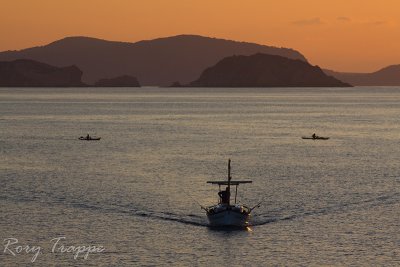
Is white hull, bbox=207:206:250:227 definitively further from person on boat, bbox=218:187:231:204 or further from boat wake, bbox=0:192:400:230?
person on boat, bbox=218:187:231:204

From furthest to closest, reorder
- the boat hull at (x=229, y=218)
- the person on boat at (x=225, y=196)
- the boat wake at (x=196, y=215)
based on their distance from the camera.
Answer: the boat wake at (x=196, y=215), the person on boat at (x=225, y=196), the boat hull at (x=229, y=218)

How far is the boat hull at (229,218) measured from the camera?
81.9 m

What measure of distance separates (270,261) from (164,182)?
150ft

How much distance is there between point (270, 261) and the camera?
70.8 m

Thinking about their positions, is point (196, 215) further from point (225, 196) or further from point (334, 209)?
point (334, 209)

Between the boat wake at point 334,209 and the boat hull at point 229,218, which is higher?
the boat hull at point 229,218

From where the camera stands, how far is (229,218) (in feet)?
269

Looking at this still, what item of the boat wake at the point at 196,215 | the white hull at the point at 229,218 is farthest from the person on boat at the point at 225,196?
the boat wake at the point at 196,215

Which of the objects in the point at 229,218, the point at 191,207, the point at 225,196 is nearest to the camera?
the point at 229,218

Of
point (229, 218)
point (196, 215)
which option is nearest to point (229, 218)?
point (229, 218)

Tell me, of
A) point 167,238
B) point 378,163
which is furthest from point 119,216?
point 378,163

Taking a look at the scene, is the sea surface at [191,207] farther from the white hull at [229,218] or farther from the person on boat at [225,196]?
the person on boat at [225,196]

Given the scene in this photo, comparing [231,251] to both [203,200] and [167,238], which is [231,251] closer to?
[167,238]

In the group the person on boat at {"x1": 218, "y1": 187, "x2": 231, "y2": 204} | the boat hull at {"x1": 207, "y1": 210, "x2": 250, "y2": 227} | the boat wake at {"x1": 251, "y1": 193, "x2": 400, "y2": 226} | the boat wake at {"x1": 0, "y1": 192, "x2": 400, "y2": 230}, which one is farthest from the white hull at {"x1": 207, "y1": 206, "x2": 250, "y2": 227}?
the boat wake at {"x1": 251, "y1": 193, "x2": 400, "y2": 226}
